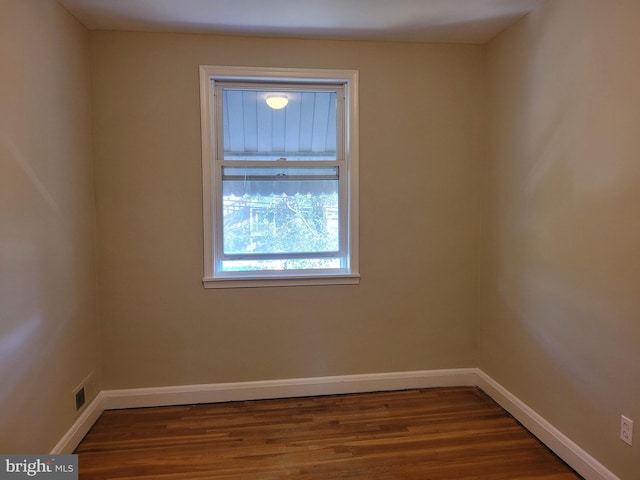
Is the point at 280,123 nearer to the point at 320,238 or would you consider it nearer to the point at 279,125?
the point at 279,125

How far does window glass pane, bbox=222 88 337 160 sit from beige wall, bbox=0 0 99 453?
0.89 m

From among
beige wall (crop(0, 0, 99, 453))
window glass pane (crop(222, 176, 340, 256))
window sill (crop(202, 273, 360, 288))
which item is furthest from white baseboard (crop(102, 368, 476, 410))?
window glass pane (crop(222, 176, 340, 256))

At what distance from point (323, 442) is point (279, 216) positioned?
1.45m

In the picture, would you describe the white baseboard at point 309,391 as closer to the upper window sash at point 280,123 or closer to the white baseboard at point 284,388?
the white baseboard at point 284,388

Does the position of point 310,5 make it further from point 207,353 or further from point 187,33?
point 207,353

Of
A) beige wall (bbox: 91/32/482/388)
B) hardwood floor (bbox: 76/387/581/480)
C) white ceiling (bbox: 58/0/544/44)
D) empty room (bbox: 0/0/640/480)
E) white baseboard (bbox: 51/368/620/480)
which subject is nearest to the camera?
empty room (bbox: 0/0/640/480)

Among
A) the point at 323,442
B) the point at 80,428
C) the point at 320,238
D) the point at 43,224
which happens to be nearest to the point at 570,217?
the point at 320,238

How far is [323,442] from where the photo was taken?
7.25 feet

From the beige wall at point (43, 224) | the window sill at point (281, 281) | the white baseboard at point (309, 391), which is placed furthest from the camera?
the window sill at point (281, 281)

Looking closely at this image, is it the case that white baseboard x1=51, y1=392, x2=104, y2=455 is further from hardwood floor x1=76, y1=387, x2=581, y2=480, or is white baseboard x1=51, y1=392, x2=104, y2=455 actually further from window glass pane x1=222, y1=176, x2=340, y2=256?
window glass pane x1=222, y1=176, x2=340, y2=256

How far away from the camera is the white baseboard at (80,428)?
2056 mm

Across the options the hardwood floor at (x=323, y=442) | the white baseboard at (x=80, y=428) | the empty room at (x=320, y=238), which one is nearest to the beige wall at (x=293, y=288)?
the empty room at (x=320, y=238)

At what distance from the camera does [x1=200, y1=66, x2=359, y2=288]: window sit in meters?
2.67

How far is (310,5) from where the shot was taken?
2.18 meters
